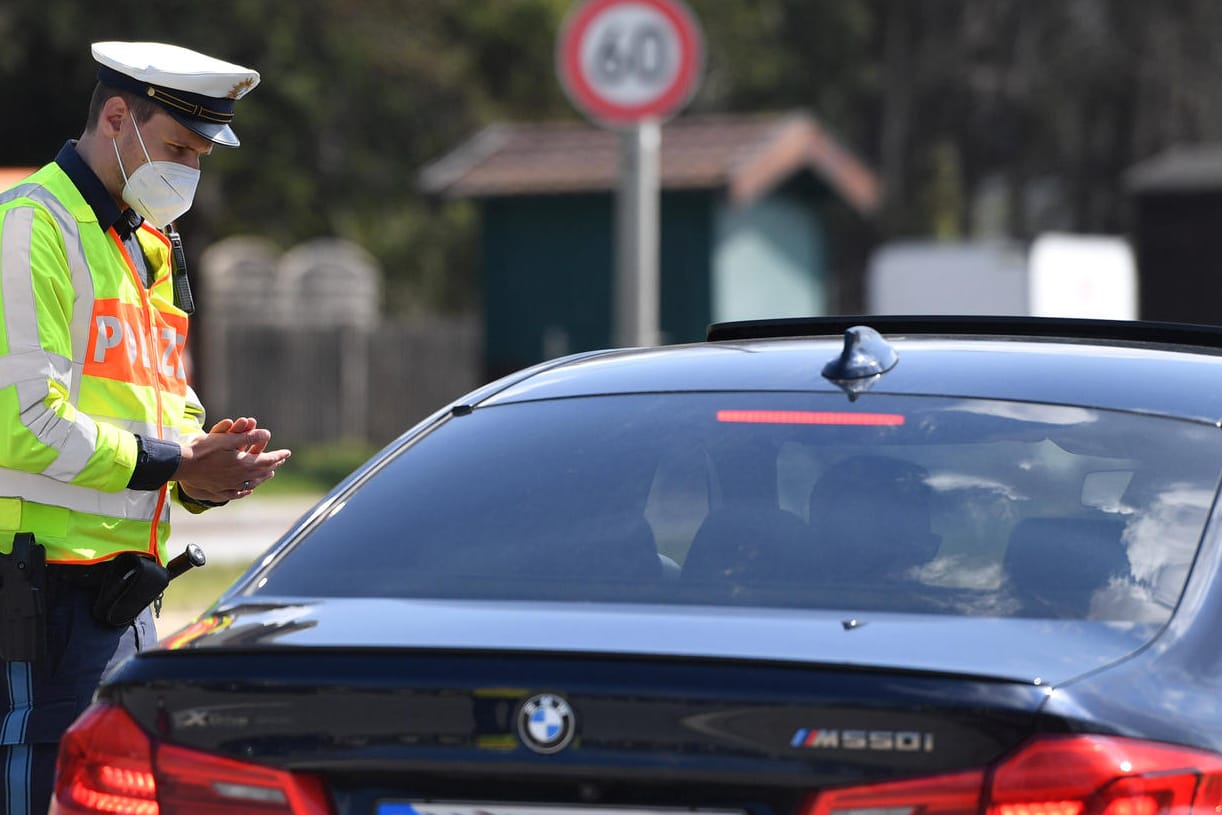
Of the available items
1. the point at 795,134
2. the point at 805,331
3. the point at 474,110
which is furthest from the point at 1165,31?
the point at 805,331

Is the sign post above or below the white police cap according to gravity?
above

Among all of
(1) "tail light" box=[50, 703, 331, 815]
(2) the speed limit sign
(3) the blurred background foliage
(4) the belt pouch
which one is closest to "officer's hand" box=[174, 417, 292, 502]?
(4) the belt pouch

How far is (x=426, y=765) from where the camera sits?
99.5 inches

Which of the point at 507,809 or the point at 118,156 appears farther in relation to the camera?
the point at 118,156

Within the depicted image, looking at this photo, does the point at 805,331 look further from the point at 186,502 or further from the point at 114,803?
Result: the point at 114,803

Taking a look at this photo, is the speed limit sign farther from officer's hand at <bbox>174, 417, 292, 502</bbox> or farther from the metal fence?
the metal fence

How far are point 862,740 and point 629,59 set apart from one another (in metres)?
8.71

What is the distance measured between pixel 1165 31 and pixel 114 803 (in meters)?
47.3

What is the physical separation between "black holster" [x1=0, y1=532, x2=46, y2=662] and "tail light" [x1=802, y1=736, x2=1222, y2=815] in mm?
1759

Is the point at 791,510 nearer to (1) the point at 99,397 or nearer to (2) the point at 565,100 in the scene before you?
(1) the point at 99,397

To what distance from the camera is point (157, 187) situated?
4.03 metres

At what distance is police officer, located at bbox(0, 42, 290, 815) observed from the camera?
3.78 metres

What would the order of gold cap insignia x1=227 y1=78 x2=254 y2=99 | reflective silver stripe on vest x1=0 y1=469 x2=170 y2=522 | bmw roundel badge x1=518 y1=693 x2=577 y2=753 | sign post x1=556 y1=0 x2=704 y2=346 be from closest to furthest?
bmw roundel badge x1=518 y1=693 x2=577 y2=753, reflective silver stripe on vest x1=0 y1=469 x2=170 y2=522, gold cap insignia x1=227 y1=78 x2=254 y2=99, sign post x1=556 y1=0 x2=704 y2=346

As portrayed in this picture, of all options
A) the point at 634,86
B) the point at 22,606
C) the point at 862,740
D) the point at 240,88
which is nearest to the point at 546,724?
the point at 862,740
